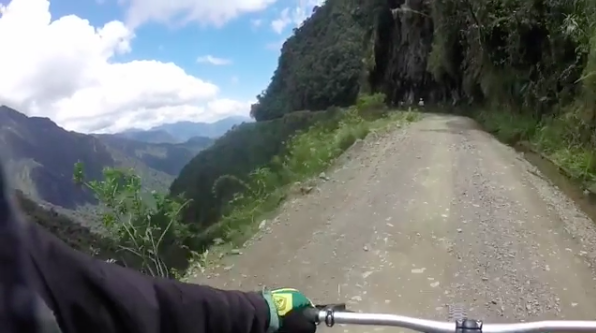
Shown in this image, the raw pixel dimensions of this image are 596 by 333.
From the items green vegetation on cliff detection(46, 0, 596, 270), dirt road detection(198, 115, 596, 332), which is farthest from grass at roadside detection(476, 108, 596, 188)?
dirt road detection(198, 115, 596, 332)

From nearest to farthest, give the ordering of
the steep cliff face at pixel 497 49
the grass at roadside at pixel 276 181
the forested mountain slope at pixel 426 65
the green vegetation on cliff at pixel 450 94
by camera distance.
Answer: the grass at roadside at pixel 276 181, the green vegetation on cliff at pixel 450 94, the forested mountain slope at pixel 426 65, the steep cliff face at pixel 497 49

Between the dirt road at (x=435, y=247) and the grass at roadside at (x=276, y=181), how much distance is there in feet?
0.94

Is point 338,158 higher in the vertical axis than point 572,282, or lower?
higher

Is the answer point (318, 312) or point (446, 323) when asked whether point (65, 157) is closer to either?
point (318, 312)

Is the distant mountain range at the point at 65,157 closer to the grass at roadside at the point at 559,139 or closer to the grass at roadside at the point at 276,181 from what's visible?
the grass at roadside at the point at 276,181

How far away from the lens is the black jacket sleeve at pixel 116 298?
917mm

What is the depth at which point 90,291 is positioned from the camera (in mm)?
994

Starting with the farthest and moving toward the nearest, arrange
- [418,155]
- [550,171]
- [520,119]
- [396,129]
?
[396,129] → [520,119] → [418,155] → [550,171]

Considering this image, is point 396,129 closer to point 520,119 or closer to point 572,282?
point 520,119

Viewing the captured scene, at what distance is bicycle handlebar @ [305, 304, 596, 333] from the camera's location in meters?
1.37

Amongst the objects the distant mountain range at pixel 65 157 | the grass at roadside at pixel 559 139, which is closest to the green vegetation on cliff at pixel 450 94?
the grass at roadside at pixel 559 139

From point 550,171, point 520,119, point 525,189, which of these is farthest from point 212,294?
point 520,119

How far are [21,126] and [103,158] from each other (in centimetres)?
382

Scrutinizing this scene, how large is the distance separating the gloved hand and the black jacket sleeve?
0.34 feet
